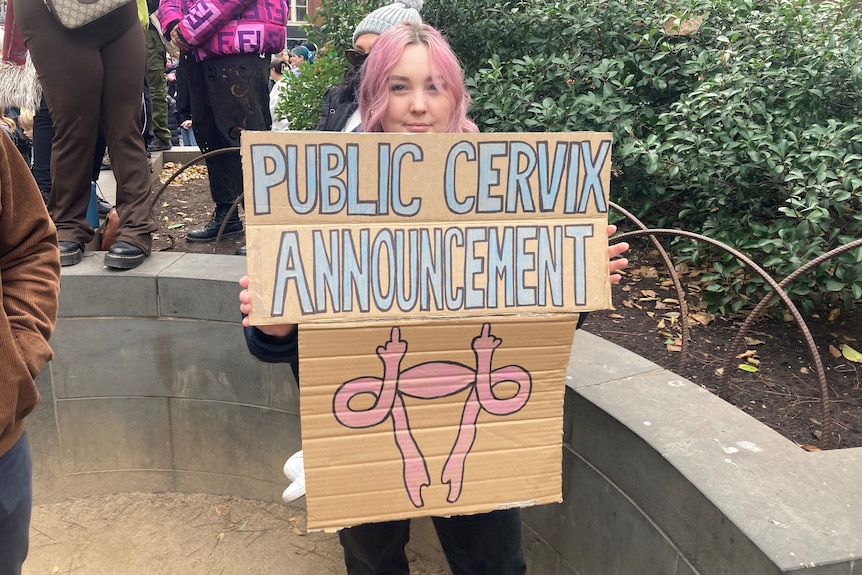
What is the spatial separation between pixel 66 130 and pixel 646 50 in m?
2.60

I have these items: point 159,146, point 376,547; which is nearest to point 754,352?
point 376,547

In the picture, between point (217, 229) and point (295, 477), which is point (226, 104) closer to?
point (217, 229)

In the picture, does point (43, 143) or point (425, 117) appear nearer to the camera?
point (425, 117)

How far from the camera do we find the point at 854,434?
2.06 m

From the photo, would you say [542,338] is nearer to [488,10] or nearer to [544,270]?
[544,270]

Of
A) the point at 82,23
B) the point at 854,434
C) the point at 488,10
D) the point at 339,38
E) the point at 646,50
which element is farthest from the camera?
the point at 339,38

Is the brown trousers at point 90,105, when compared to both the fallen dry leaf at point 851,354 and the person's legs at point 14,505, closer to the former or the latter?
the person's legs at point 14,505

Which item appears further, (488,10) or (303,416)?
(488,10)

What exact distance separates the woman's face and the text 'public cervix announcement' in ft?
1.25

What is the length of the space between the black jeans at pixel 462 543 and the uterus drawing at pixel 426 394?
253 millimetres

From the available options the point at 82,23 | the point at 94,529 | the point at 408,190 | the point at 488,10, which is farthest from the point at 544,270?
the point at 488,10

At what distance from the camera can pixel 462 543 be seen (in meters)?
1.65

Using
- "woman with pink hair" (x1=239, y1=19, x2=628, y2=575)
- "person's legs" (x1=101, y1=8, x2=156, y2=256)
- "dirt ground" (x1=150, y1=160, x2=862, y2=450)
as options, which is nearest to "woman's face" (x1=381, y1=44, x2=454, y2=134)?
"woman with pink hair" (x1=239, y1=19, x2=628, y2=575)

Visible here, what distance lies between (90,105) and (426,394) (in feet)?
7.02
